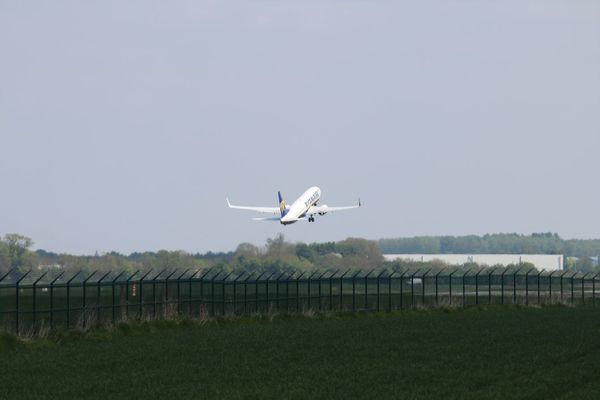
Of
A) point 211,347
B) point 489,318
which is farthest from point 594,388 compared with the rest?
point 489,318

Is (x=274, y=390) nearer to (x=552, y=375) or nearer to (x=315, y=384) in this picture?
(x=315, y=384)

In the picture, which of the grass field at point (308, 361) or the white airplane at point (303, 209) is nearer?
the grass field at point (308, 361)

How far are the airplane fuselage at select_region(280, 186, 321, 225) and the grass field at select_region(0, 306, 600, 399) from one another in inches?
2164

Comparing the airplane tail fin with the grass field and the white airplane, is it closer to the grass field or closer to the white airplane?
the white airplane

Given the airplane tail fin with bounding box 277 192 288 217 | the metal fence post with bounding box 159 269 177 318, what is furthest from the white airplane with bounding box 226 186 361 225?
the metal fence post with bounding box 159 269 177 318

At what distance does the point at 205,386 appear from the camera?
25.7 meters

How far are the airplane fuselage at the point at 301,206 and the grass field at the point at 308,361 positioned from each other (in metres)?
55.0

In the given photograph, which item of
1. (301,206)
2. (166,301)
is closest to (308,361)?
(166,301)

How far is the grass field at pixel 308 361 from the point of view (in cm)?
2517

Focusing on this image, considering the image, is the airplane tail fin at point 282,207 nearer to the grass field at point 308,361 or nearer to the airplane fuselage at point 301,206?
the airplane fuselage at point 301,206

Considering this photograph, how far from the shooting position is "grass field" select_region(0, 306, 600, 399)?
25.2 metres

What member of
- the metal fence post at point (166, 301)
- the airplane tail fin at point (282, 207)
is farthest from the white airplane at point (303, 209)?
the metal fence post at point (166, 301)

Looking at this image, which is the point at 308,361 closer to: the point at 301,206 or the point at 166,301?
the point at 166,301

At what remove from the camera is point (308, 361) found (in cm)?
3188
